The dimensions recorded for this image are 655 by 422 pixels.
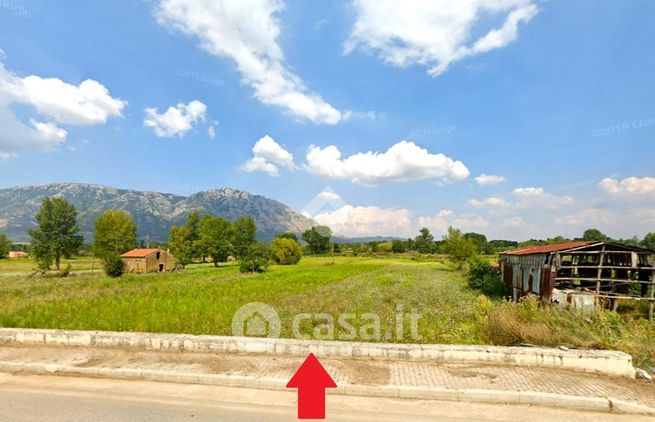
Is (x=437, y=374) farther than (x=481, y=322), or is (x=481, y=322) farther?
(x=481, y=322)

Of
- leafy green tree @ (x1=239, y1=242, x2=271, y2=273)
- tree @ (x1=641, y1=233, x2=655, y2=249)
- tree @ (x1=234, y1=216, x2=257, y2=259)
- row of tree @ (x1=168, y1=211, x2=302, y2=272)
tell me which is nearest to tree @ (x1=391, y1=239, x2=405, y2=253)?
row of tree @ (x1=168, y1=211, x2=302, y2=272)

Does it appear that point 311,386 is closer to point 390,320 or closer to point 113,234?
point 390,320

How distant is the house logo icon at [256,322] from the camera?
1004 centimetres

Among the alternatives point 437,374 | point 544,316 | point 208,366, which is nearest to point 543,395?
point 437,374

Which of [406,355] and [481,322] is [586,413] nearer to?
[406,355]

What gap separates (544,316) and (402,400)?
16.3ft

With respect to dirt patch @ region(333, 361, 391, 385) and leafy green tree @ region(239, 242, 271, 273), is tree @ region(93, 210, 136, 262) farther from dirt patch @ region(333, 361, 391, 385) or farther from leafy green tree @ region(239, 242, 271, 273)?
dirt patch @ region(333, 361, 391, 385)

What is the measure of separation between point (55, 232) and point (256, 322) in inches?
2061

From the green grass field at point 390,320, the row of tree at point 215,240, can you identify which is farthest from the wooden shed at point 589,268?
the row of tree at point 215,240

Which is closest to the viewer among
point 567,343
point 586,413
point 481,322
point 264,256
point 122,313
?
point 586,413

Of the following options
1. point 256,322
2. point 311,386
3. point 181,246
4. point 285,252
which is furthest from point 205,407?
point 285,252

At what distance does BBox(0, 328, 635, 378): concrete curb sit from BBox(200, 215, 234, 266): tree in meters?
51.8

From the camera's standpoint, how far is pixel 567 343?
6922 mm

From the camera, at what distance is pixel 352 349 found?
6465 mm
